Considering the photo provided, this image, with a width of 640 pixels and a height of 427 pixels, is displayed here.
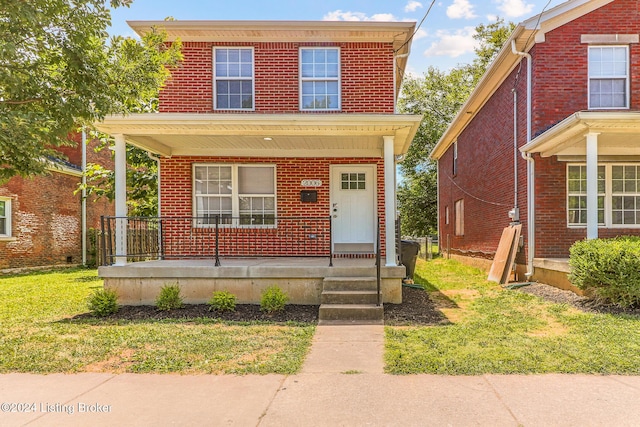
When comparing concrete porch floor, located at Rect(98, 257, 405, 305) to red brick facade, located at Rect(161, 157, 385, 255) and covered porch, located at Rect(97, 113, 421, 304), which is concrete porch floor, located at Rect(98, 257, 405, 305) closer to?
covered porch, located at Rect(97, 113, 421, 304)

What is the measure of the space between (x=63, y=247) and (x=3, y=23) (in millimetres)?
13333

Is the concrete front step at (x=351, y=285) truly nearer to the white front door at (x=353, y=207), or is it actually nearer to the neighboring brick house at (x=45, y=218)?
the white front door at (x=353, y=207)

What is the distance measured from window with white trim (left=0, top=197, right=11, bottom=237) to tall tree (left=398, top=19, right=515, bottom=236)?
20763mm

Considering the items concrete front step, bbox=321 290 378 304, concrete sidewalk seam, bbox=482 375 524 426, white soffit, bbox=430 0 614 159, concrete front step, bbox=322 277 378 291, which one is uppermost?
white soffit, bbox=430 0 614 159

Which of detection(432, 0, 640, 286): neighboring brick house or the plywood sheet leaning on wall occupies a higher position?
detection(432, 0, 640, 286): neighboring brick house

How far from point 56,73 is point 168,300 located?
3671 millimetres

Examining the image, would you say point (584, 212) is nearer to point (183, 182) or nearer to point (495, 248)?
point (495, 248)

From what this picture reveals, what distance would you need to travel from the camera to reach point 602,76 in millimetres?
9500

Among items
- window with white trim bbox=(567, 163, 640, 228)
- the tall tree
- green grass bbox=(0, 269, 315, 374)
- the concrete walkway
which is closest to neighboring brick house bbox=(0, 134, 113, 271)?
green grass bbox=(0, 269, 315, 374)

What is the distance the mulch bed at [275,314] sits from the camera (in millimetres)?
6539

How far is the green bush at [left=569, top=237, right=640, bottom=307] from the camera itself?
21.4 feet

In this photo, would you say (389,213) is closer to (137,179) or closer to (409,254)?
(409,254)

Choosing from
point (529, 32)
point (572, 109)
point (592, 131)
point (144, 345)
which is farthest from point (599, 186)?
point (144, 345)

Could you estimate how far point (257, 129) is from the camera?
7809 millimetres
